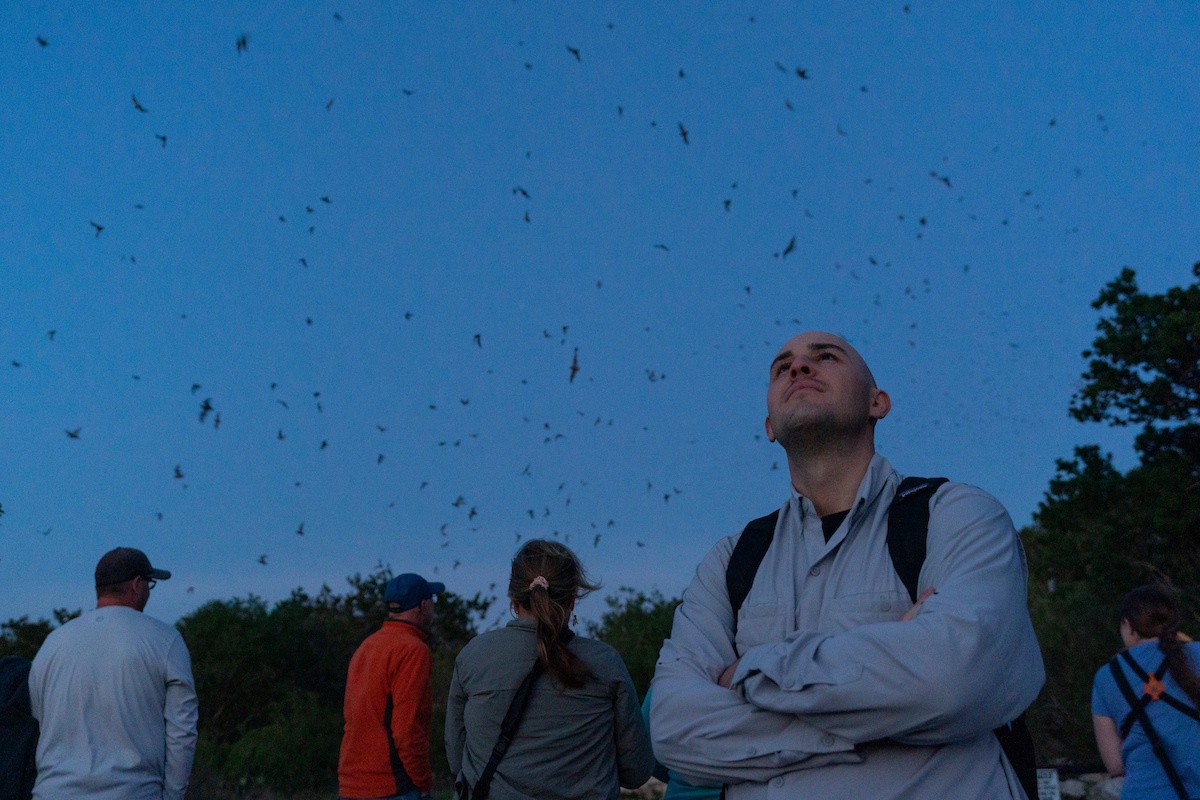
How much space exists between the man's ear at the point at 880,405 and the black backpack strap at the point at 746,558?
415 millimetres

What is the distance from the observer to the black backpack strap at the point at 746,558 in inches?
104

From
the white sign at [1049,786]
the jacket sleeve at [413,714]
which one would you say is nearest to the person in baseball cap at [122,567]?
the jacket sleeve at [413,714]

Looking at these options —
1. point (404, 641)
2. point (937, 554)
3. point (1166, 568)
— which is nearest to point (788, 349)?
point (937, 554)

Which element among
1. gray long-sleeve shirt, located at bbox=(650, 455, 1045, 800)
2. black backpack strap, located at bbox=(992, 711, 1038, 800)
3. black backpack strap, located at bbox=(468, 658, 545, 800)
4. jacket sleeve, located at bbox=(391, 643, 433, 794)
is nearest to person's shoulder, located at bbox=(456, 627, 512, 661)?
black backpack strap, located at bbox=(468, 658, 545, 800)

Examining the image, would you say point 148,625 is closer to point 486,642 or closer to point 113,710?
point 113,710

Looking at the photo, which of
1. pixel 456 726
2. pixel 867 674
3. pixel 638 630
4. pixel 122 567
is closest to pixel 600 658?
pixel 456 726

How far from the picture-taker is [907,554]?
2.45 m

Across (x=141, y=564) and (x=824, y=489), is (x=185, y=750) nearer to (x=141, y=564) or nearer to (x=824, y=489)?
(x=141, y=564)

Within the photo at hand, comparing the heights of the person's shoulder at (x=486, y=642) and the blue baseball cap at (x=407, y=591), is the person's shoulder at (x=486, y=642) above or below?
below

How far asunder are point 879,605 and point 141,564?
4412mm

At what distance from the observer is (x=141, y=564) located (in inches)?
213

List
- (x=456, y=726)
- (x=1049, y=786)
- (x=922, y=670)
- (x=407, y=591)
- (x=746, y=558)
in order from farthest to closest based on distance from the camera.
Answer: (x=1049, y=786)
(x=407, y=591)
(x=456, y=726)
(x=746, y=558)
(x=922, y=670)

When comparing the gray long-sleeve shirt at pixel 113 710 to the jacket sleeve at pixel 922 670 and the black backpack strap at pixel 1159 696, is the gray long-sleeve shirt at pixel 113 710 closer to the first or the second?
the jacket sleeve at pixel 922 670

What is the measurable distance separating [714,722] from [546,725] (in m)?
2.08
